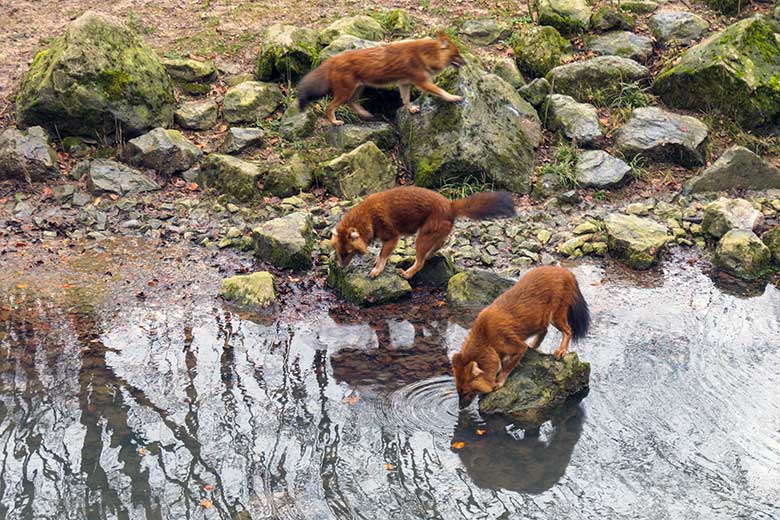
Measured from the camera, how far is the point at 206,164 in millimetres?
11281

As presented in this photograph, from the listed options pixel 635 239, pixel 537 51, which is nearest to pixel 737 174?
pixel 635 239

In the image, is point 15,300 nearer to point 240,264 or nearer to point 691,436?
point 240,264

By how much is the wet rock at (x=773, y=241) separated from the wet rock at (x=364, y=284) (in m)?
4.10

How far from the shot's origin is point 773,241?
9.77 m

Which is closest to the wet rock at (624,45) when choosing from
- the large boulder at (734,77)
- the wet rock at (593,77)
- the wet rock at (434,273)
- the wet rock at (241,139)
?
the wet rock at (593,77)

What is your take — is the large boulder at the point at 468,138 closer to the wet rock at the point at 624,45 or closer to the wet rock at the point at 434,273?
the wet rock at the point at 434,273

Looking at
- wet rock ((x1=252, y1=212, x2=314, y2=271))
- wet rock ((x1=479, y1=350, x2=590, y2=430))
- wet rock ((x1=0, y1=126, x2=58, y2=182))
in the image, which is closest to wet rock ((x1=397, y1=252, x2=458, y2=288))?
wet rock ((x1=252, y1=212, x2=314, y2=271))

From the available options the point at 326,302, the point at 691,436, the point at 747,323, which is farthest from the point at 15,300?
the point at 747,323

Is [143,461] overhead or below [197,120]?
overhead

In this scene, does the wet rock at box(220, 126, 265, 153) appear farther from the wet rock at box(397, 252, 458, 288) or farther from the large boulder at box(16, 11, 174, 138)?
the wet rock at box(397, 252, 458, 288)

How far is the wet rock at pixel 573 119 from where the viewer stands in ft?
38.8

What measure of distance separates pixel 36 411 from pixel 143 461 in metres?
1.22

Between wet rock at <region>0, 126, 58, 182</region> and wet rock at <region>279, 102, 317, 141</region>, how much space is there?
301cm

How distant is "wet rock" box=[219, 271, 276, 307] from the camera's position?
8.95 metres
